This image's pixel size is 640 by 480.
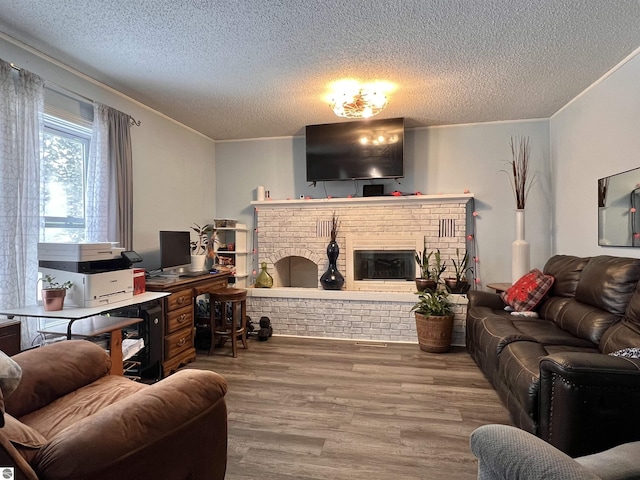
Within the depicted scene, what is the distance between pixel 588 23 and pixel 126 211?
364cm

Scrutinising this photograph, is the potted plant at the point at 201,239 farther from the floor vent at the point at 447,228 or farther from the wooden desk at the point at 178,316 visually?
the floor vent at the point at 447,228

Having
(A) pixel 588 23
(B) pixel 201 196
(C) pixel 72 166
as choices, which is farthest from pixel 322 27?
(B) pixel 201 196

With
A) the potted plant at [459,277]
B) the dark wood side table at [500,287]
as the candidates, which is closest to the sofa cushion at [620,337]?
the dark wood side table at [500,287]

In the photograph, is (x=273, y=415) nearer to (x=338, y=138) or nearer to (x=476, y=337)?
(x=476, y=337)

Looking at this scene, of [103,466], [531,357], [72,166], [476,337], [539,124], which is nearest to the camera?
[103,466]

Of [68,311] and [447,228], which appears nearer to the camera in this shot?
[68,311]

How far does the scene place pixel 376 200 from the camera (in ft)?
13.8

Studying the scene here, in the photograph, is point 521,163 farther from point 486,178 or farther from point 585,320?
point 585,320

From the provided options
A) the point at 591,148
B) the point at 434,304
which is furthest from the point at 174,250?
the point at 591,148

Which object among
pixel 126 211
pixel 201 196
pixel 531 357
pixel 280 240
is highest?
pixel 201 196

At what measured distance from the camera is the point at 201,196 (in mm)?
4512

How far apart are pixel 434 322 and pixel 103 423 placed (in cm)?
311

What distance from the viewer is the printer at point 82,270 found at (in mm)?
2232

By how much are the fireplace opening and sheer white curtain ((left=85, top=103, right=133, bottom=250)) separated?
2028mm
